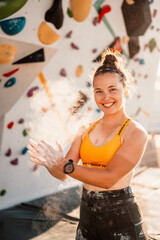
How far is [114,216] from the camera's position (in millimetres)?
1390

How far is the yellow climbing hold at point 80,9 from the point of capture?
3.31m

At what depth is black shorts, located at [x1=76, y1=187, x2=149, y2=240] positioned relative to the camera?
54.4 inches

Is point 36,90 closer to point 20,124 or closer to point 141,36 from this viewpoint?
point 20,124

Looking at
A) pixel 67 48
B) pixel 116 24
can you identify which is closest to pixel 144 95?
pixel 116 24

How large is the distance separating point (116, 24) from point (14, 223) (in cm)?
279

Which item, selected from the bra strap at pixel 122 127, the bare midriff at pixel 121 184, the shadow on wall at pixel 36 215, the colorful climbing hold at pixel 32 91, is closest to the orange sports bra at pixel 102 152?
the bra strap at pixel 122 127

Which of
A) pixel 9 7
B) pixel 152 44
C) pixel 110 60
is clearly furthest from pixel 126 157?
pixel 152 44

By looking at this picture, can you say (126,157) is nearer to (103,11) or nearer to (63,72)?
(63,72)

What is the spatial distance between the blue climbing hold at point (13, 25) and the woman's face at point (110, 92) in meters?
1.50

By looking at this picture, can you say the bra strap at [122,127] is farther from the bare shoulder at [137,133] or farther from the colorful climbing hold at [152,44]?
the colorful climbing hold at [152,44]

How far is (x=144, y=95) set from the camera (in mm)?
Result: 5348

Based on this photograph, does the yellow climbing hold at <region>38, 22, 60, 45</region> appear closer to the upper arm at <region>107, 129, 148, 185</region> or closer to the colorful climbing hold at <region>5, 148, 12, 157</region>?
the colorful climbing hold at <region>5, 148, 12, 157</region>

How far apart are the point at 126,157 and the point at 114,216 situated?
0.94ft

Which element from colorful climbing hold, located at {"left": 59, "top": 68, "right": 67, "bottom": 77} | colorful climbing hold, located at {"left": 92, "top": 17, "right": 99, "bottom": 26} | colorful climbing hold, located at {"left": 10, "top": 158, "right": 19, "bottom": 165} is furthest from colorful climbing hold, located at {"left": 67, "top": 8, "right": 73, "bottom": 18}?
colorful climbing hold, located at {"left": 10, "top": 158, "right": 19, "bottom": 165}
